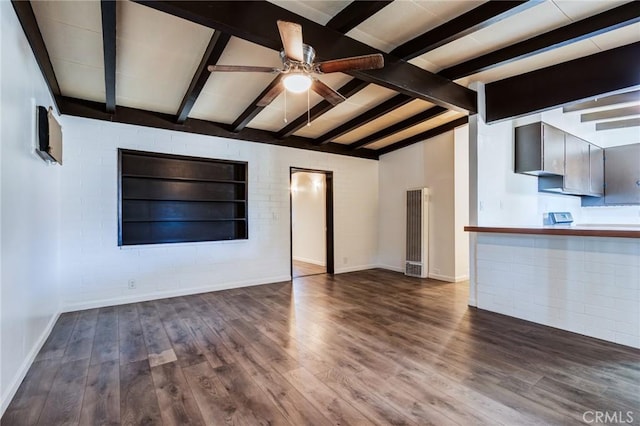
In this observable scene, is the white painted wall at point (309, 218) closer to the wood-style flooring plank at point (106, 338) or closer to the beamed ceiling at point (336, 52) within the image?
the beamed ceiling at point (336, 52)

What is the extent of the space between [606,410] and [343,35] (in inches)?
127

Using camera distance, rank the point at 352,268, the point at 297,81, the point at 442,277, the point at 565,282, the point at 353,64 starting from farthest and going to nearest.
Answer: the point at 352,268 < the point at 442,277 < the point at 565,282 < the point at 297,81 < the point at 353,64

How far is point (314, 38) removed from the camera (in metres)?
2.49

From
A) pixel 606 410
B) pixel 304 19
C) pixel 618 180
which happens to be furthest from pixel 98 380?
pixel 618 180

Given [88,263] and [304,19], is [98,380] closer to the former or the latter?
[88,263]

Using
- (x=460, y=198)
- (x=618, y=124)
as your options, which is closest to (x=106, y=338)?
(x=460, y=198)

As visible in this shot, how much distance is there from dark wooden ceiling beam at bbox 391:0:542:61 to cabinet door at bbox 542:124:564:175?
8.30 feet

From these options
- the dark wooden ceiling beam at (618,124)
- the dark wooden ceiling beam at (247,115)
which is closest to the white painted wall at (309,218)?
the dark wooden ceiling beam at (247,115)

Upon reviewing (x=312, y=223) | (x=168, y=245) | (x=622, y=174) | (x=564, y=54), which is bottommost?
(x=168, y=245)

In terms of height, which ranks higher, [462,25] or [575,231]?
[462,25]

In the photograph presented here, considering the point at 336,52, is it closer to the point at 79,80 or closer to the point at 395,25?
the point at 395,25

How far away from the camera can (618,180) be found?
216 inches

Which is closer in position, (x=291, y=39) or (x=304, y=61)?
(x=291, y=39)

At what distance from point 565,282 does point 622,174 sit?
4063mm
